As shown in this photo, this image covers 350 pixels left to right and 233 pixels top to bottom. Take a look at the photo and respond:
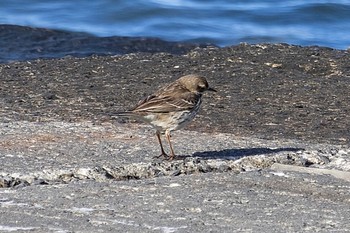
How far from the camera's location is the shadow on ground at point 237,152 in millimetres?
6004

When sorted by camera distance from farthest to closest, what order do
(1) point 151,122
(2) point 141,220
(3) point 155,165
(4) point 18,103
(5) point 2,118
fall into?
(4) point 18,103 → (5) point 2,118 → (1) point 151,122 → (3) point 155,165 → (2) point 141,220

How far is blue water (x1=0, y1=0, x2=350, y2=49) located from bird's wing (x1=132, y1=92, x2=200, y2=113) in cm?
862

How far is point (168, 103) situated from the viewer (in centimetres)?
630

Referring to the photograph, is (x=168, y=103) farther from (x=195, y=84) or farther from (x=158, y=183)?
(x=158, y=183)

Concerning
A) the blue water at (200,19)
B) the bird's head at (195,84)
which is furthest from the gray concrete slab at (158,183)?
the blue water at (200,19)

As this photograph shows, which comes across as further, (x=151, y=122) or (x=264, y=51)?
(x=264, y=51)

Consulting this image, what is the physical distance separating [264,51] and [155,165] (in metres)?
3.88

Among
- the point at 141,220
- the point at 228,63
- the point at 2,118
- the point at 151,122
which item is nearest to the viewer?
the point at 141,220

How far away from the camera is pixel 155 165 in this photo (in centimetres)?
577

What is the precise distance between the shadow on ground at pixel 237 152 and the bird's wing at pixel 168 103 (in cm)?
33

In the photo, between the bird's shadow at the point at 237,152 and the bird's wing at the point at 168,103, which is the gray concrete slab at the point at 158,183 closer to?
the bird's shadow at the point at 237,152

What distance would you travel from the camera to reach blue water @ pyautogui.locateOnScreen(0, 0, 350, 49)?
15727mm

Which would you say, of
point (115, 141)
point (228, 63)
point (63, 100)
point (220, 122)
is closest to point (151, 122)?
point (115, 141)

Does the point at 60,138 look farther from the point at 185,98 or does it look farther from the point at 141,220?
the point at 141,220
